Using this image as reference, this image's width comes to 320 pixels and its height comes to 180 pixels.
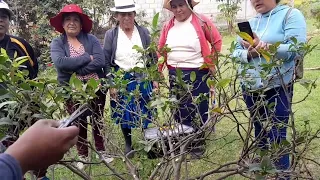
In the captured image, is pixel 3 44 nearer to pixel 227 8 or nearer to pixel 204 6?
pixel 227 8

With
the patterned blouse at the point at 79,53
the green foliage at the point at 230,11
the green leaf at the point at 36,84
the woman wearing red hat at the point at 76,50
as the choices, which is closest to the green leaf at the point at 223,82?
→ the green leaf at the point at 36,84

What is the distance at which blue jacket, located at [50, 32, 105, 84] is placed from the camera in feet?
10.1

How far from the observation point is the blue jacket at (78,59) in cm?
308

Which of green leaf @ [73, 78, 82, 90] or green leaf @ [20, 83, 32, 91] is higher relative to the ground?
green leaf @ [20, 83, 32, 91]

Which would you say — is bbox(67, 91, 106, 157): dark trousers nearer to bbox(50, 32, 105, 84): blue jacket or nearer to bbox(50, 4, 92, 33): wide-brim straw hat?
bbox(50, 32, 105, 84): blue jacket

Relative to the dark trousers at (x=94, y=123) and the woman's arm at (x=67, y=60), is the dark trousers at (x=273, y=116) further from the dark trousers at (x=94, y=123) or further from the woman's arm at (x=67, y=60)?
the woman's arm at (x=67, y=60)

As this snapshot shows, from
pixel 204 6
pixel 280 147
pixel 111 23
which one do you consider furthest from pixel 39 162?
pixel 204 6

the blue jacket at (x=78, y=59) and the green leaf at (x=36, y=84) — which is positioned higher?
the green leaf at (x=36, y=84)

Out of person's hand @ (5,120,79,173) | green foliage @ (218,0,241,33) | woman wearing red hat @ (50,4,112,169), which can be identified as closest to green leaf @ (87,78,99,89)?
person's hand @ (5,120,79,173)

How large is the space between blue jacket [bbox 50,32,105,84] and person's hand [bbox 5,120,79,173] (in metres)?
2.19

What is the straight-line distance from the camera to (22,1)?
26.3 ft

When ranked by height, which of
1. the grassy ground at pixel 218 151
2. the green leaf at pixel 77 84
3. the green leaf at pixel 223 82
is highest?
the green leaf at pixel 77 84

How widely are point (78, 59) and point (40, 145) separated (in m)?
2.29

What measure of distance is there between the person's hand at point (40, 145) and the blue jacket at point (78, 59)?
2192 millimetres
